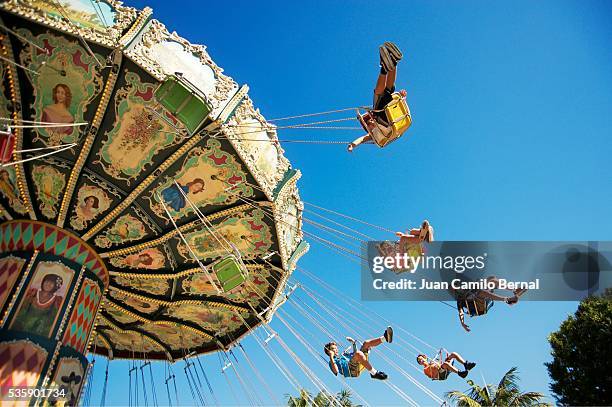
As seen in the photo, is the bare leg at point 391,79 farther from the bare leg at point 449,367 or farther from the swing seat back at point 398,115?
the bare leg at point 449,367

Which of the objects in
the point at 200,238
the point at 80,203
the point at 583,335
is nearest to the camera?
the point at 80,203

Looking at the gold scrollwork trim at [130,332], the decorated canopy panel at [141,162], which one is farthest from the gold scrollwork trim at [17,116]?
the gold scrollwork trim at [130,332]

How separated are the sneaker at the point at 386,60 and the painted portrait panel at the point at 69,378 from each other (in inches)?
266

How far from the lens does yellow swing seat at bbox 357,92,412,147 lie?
6.54m

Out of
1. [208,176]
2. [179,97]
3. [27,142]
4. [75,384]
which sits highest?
[179,97]

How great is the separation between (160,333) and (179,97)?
695 centimetres

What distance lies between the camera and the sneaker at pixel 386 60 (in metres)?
5.98

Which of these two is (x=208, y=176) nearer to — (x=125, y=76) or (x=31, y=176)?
(x=125, y=76)

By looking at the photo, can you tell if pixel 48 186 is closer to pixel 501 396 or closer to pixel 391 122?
pixel 391 122

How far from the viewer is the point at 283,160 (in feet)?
28.3

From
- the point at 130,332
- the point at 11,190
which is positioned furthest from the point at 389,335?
the point at 130,332

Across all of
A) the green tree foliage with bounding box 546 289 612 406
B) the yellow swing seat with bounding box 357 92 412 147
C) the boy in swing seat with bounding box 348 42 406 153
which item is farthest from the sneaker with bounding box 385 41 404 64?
the green tree foliage with bounding box 546 289 612 406

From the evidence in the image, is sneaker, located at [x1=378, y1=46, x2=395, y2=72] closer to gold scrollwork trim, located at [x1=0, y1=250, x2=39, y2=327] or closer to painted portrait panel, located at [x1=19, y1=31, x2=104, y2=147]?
painted portrait panel, located at [x1=19, y1=31, x2=104, y2=147]

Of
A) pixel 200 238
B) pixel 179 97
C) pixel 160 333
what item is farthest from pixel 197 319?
pixel 179 97
